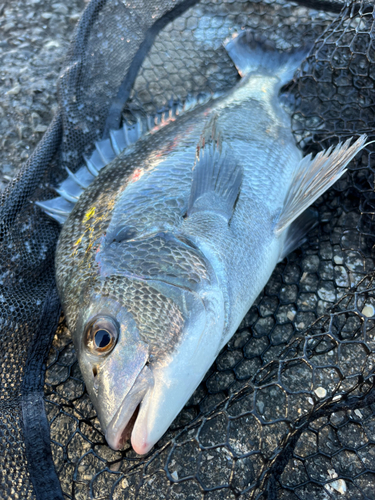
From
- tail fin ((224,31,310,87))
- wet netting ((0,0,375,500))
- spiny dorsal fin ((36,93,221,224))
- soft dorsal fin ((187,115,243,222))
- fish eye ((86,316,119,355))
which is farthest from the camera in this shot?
tail fin ((224,31,310,87))

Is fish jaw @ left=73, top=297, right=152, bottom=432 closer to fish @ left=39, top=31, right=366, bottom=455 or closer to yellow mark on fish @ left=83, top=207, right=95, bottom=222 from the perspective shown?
fish @ left=39, top=31, right=366, bottom=455

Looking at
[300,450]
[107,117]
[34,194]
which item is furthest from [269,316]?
[107,117]

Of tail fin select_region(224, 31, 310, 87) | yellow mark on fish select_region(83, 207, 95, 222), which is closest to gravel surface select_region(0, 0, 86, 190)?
yellow mark on fish select_region(83, 207, 95, 222)

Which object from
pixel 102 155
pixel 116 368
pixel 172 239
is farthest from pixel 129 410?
pixel 102 155

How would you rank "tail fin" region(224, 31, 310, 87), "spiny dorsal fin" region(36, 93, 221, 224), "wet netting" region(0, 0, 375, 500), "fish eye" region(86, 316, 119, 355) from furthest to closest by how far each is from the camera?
"tail fin" region(224, 31, 310, 87) < "spiny dorsal fin" region(36, 93, 221, 224) < "wet netting" region(0, 0, 375, 500) < "fish eye" region(86, 316, 119, 355)

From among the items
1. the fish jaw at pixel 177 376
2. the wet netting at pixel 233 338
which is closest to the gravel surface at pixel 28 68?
the wet netting at pixel 233 338

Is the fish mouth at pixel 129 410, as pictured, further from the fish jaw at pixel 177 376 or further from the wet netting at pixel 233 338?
the wet netting at pixel 233 338
